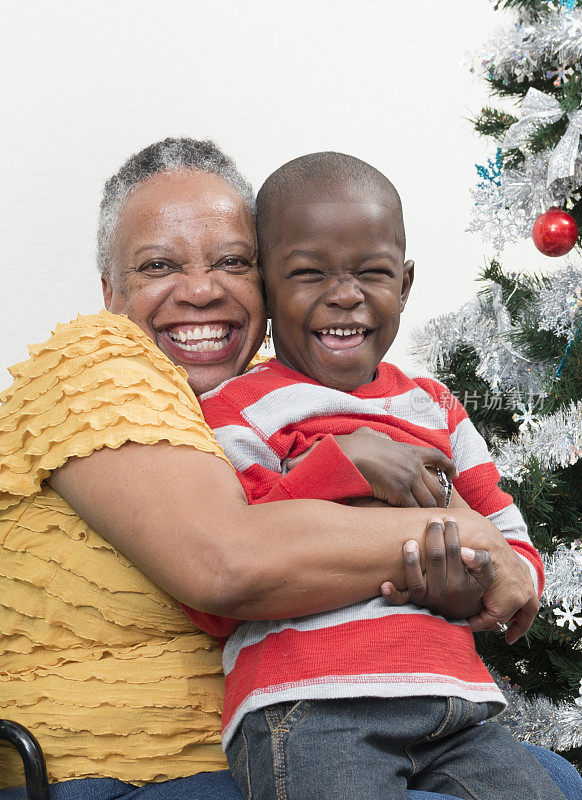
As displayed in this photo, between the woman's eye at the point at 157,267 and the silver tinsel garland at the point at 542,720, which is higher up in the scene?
the woman's eye at the point at 157,267


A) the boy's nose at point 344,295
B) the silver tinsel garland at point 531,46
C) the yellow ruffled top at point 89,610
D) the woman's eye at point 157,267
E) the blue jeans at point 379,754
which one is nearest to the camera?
the blue jeans at point 379,754

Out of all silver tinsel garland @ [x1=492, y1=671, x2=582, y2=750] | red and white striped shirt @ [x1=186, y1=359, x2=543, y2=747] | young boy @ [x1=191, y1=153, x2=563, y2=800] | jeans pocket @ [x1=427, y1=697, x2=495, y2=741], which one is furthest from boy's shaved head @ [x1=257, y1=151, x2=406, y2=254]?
silver tinsel garland @ [x1=492, y1=671, x2=582, y2=750]

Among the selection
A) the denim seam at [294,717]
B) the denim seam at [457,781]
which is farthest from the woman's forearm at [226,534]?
the denim seam at [457,781]

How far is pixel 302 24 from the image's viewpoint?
2.57 metres

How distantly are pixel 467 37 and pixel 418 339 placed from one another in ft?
3.93

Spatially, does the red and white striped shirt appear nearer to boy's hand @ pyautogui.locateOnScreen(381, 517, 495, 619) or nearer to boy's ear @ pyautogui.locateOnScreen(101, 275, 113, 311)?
boy's hand @ pyautogui.locateOnScreen(381, 517, 495, 619)

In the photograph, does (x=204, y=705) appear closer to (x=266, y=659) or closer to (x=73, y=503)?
(x=266, y=659)

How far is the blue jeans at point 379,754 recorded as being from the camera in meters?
0.92

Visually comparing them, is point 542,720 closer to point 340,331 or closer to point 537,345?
point 537,345

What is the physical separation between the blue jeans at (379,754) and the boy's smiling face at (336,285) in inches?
20.0

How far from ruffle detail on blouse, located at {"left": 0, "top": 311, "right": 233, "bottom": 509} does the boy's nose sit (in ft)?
0.92

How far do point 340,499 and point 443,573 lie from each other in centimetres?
16

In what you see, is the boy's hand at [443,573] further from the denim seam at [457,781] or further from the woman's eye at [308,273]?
the woman's eye at [308,273]

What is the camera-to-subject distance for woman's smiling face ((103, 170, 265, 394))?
1.36m
